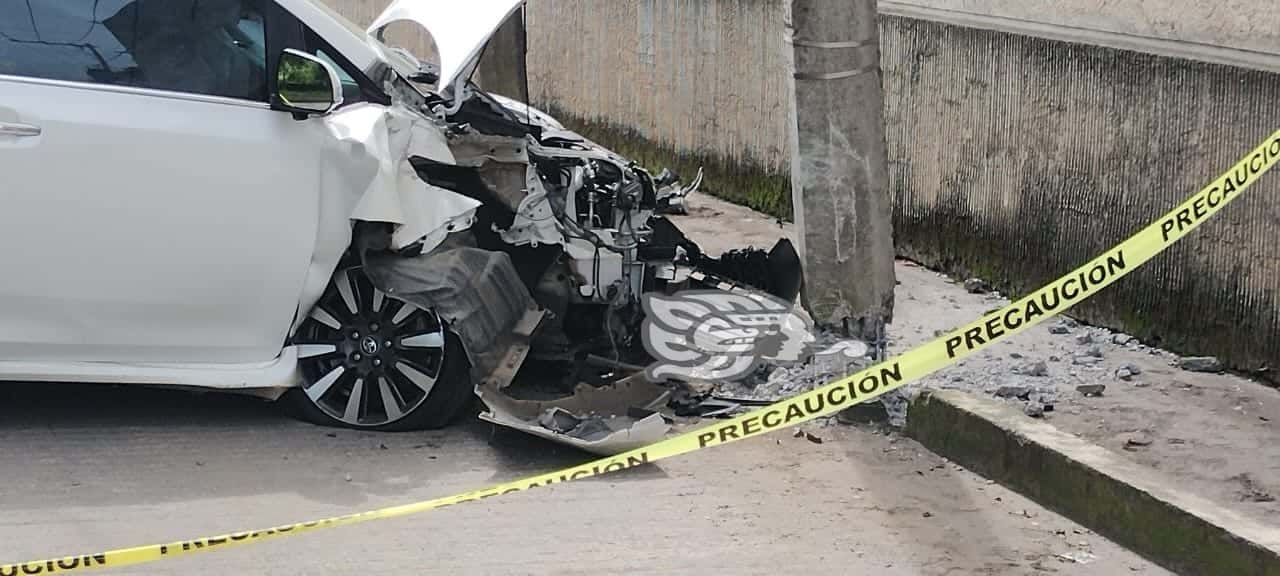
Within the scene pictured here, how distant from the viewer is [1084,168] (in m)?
8.05

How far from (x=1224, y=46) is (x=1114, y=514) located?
3.22 metres

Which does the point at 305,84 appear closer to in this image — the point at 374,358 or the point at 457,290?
the point at 457,290

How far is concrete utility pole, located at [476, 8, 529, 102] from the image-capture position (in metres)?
8.15

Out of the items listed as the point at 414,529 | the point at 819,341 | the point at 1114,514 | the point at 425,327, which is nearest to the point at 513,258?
the point at 425,327

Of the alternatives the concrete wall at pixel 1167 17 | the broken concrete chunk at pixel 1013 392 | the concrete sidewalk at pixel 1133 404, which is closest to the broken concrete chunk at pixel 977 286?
the concrete sidewalk at pixel 1133 404

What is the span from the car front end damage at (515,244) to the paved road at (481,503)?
1.02 ft

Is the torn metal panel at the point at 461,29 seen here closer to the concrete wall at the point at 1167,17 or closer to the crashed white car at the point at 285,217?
the crashed white car at the point at 285,217

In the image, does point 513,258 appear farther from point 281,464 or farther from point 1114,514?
point 1114,514

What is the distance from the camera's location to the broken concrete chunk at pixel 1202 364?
7.11 m

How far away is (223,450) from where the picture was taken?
253 inches

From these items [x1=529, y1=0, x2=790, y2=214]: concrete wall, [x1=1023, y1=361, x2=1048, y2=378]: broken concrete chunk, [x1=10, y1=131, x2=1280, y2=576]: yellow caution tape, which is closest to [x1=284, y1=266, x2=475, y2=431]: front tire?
[x1=10, y1=131, x2=1280, y2=576]: yellow caution tape

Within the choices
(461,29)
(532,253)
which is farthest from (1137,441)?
(461,29)

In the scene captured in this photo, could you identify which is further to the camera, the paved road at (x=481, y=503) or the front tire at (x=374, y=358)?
the front tire at (x=374, y=358)

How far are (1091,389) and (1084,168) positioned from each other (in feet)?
5.29
